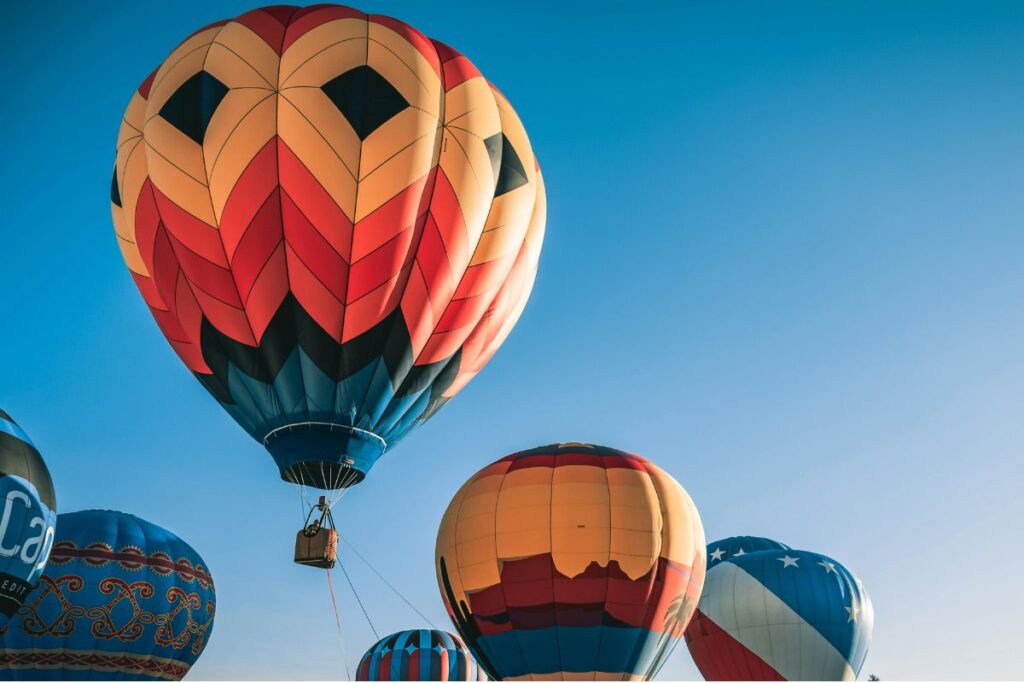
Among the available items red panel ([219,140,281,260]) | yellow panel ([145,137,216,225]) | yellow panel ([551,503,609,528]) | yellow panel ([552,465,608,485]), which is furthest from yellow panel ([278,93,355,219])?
yellow panel ([551,503,609,528])

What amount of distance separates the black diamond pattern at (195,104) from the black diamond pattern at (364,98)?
50.7 inches

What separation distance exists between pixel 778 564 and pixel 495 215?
12.1 meters

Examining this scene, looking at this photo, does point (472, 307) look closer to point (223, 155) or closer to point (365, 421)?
point (365, 421)

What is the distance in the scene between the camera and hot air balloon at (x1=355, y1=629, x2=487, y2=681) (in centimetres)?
2339

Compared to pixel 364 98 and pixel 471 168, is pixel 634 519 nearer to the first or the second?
pixel 471 168

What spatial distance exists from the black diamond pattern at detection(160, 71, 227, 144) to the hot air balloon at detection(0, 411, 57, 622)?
15.7 feet

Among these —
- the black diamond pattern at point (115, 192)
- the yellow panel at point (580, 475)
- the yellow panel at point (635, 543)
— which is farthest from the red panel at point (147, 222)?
the yellow panel at point (635, 543)

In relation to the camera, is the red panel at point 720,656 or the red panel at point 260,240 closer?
the red panel at point 260,240

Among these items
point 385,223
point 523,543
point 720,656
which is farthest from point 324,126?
point 720,656

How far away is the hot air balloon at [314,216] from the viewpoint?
11477 millimetres

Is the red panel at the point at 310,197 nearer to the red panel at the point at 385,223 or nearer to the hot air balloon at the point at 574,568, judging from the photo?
the red panel at the point at 385,223

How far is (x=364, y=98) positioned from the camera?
11695 mm

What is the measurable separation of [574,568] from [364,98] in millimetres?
6499

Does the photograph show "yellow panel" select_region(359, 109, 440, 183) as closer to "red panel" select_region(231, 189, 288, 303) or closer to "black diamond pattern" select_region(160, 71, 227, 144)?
"red panel" select_region(231, 189, 288, 303)
